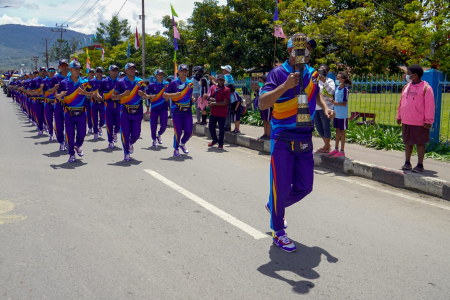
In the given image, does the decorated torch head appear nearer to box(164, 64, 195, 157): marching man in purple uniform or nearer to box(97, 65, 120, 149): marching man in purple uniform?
box(164, 64, 195, 157): marching man in purple uniform

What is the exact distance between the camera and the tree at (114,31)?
2350 inches

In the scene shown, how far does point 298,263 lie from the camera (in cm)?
391

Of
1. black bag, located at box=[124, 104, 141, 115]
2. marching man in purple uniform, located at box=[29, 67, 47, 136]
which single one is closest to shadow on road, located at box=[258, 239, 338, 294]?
black bag, located at box=[124, 104, 141, 115]

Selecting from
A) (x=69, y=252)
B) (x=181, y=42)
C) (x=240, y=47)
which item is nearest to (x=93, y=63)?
(x=181, y=42)

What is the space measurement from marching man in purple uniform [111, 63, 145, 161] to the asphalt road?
130 centimetres

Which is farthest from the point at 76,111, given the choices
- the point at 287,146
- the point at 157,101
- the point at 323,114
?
the point at 287,146

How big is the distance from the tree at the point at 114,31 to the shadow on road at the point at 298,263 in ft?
195

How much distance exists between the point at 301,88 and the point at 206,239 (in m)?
1.87

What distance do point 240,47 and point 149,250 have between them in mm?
15746

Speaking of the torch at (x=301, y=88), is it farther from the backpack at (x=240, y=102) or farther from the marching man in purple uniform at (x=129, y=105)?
the backpack at (x=240, y=102)

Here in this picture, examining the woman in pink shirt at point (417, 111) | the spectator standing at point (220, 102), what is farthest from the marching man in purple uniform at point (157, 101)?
the woman in pink shirt at point (417, 111)

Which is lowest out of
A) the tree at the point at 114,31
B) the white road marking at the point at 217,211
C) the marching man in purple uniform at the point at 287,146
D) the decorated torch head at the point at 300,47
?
the white road marking at the point at 217,211

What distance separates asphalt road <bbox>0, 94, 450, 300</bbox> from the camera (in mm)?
3434

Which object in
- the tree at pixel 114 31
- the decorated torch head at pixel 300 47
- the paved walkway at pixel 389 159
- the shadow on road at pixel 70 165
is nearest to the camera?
the decorated torch head at pixel 300 47
